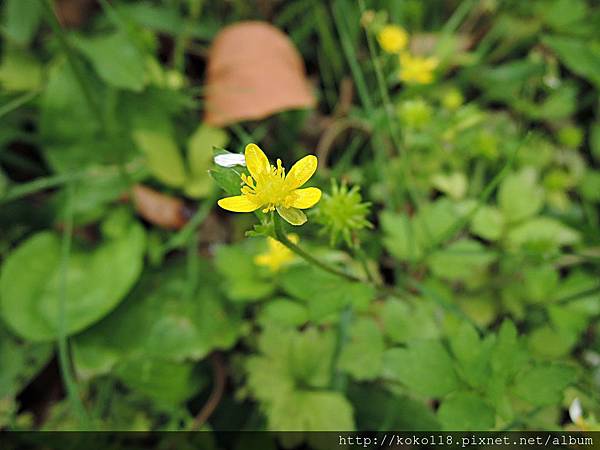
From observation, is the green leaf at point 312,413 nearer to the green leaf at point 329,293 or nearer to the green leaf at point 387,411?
the green leaf at point 387,411

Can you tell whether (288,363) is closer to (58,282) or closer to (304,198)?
(304,198)

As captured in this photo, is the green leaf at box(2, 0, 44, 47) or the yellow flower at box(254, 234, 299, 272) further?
the green leaf at box(2, 0, 44, 47)

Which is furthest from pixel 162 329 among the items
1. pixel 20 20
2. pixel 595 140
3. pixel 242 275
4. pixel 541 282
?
pixel 595 140

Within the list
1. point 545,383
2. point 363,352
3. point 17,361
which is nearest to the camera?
point 545,383

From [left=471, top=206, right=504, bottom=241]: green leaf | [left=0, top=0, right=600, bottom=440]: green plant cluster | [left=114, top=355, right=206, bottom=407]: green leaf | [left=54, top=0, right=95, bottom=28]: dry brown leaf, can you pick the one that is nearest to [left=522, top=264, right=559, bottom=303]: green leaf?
[left=0, top=0, right=600, bottom=440]: green plant cluster

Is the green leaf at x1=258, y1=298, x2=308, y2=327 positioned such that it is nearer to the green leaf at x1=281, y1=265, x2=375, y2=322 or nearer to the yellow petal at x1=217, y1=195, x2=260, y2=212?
the green leaf at x1=281, y1=265, x2=375, y2=322

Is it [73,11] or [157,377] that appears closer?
[157,377]

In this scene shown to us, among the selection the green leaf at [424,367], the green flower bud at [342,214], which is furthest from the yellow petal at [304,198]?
the green leaf at [424,367]
